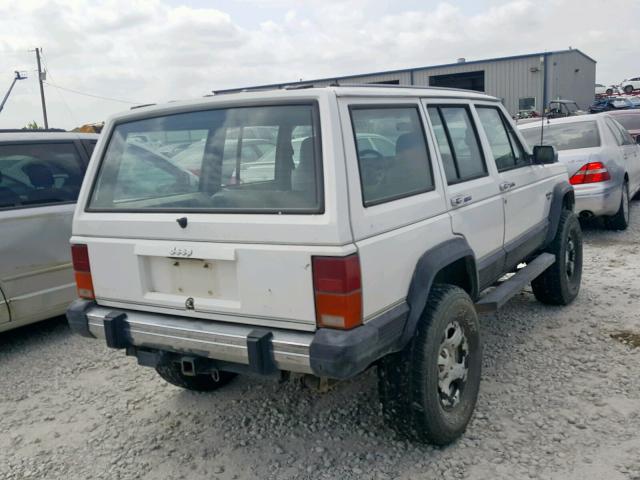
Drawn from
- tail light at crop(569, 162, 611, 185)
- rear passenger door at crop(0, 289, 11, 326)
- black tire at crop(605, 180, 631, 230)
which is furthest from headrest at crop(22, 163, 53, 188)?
black tire at crop(605, 180, 631, 230)

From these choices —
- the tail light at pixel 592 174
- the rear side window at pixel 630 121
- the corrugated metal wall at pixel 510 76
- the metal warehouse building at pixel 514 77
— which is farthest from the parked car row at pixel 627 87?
the tail light at pixel 592 174

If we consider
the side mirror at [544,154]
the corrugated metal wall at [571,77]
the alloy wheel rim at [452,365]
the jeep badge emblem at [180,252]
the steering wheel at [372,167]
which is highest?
the corrugated metal wall at [571,77]

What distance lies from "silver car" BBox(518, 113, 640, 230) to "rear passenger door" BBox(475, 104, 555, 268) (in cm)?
267

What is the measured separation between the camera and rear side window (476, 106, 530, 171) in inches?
160

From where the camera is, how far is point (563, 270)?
4863mm

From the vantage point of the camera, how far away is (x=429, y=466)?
9.41 feet

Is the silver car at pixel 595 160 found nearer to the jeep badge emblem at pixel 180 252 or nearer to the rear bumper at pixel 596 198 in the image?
the rear bumper at pixel 596 198

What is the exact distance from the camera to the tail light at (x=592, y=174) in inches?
280

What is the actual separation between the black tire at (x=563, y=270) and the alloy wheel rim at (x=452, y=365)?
2.03 metres

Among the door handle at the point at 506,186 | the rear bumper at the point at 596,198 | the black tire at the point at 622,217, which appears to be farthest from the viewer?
the black tire at the point at 622,217

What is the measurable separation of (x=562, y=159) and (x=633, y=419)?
15.4ft

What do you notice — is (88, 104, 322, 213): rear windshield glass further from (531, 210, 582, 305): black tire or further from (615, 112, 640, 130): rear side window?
(615, 112, 640, 130): rear side window

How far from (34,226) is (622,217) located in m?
7.08

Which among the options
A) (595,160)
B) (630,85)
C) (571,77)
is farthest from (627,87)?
(595,160)
